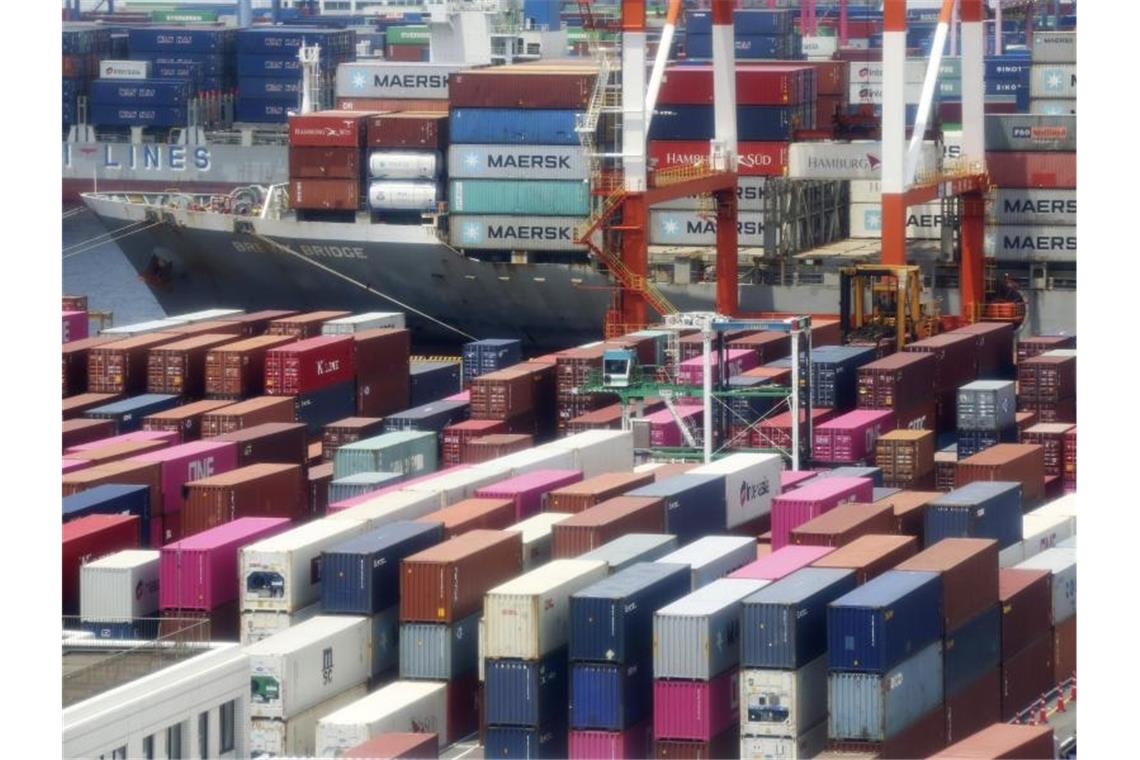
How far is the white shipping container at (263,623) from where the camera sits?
26.0m

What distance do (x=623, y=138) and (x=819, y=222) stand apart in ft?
35.4

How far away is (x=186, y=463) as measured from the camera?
32.1 metres

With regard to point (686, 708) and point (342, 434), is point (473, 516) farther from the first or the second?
point (342, 434)

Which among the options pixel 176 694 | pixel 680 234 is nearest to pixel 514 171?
pixel 680 234

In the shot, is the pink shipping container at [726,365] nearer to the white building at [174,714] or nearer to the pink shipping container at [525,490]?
the pink shipping container at [525,490]

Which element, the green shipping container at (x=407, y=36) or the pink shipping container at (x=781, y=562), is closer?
the pink shipping container at (x=781, y=562)

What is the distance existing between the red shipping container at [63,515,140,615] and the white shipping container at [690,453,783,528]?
263 inches

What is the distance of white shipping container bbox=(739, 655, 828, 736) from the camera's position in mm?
23297

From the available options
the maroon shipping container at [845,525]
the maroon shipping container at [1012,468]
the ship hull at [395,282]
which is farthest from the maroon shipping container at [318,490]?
the ship hull at [395,282]

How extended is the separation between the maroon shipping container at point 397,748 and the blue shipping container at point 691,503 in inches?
248

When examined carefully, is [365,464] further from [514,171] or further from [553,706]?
[514,171]

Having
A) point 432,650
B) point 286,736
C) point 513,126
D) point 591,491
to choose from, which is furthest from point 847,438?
point 513,126

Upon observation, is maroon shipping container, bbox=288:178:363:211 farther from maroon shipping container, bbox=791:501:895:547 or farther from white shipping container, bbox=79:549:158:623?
white shipping container, bbox=79:549:158:623

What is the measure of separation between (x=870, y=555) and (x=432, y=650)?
4387 millimetres
